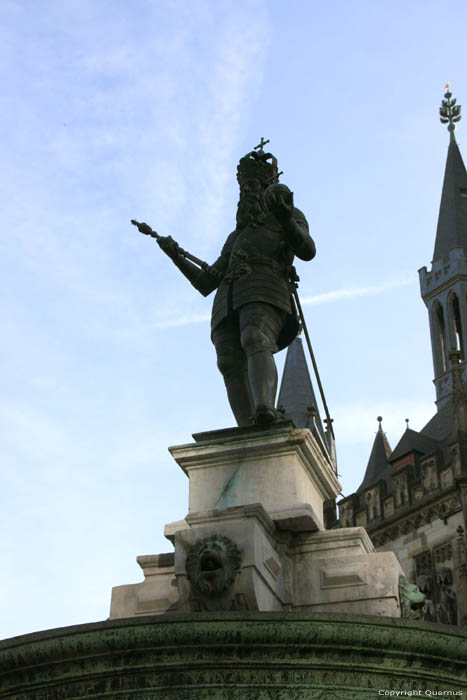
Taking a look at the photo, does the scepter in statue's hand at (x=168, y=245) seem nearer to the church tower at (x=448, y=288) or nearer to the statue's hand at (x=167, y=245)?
the statue's hand at (x=167, y=245)

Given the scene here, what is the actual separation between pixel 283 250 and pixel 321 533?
2291 mm

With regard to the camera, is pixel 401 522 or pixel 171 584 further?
pixel 401 522

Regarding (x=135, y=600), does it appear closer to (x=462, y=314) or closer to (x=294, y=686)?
(x=294, y=686)

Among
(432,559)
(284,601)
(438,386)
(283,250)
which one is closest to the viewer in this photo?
(284,601)

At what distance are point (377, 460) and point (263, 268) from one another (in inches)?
1672

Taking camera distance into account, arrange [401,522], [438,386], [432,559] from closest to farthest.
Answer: [432,559] → [401,522] → [438,386]

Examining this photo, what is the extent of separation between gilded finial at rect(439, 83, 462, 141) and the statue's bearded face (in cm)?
5427

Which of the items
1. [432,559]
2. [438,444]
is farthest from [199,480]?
[438,444]

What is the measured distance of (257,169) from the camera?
9492 millimetres

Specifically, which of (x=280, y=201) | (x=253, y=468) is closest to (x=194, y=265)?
(x=280, y=201)

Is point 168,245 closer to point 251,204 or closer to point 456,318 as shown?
point 251,204

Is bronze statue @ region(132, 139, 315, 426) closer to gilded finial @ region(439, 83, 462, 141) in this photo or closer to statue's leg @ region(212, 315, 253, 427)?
statue's leg @ region(212, 315, 253, 427)

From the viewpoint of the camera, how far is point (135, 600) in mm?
7953

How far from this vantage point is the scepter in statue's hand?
30.5ft
